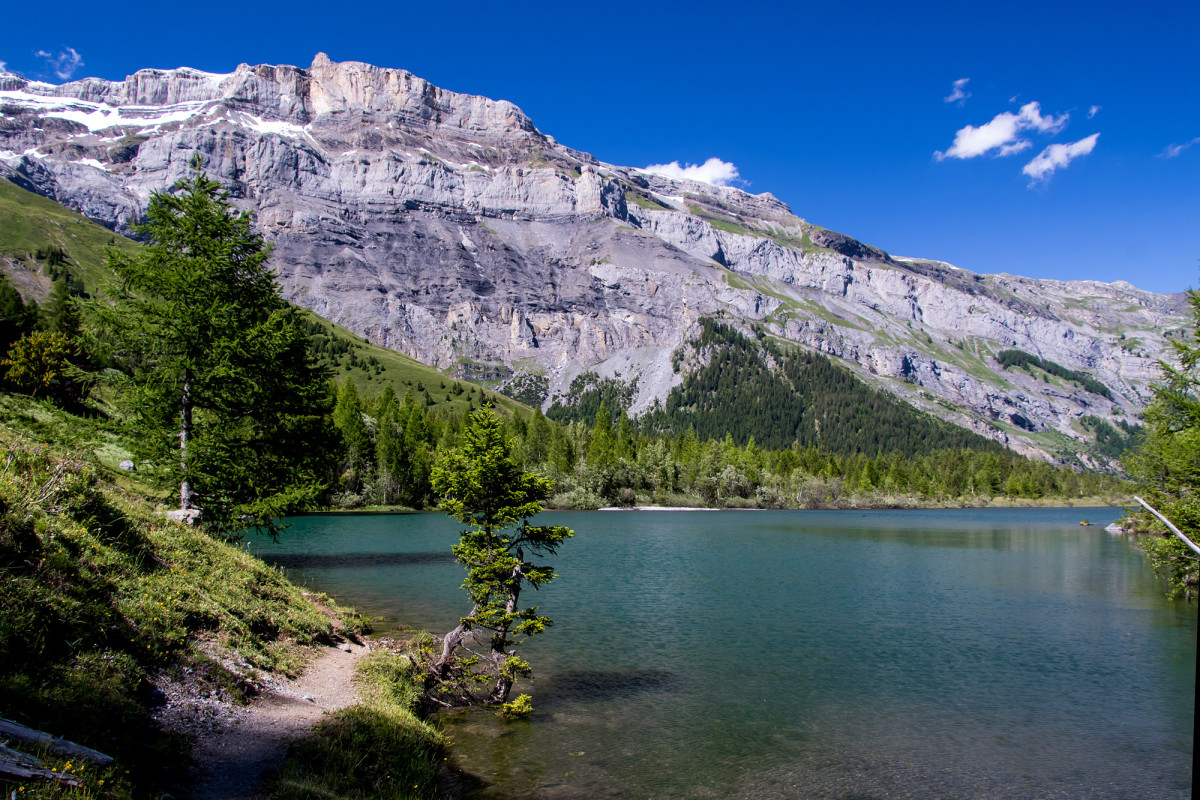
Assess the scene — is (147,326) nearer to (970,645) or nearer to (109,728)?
(109,728)

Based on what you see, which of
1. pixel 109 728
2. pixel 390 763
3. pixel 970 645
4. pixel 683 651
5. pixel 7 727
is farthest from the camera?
pixel 970 645

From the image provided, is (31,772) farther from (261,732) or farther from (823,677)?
(823,677)

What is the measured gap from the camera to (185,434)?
27734mm

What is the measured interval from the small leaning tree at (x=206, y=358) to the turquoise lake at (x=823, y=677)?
30.9ft

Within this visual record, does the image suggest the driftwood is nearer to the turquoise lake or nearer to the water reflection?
the turquoise lake

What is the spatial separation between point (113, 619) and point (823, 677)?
24542 millimetres

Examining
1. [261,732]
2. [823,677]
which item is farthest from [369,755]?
[823,677]

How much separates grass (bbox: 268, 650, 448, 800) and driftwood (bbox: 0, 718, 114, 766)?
282 cm

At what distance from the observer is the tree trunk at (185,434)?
1064 inches

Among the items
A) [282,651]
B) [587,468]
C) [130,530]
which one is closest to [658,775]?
[282,651]

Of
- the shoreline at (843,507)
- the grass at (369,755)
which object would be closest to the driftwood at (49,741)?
the grass at (369,755)

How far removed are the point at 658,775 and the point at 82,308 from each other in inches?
1113

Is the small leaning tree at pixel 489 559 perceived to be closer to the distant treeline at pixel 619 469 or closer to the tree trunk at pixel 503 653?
the tree trunk at pixel 503 653

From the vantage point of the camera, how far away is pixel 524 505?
917 inches
